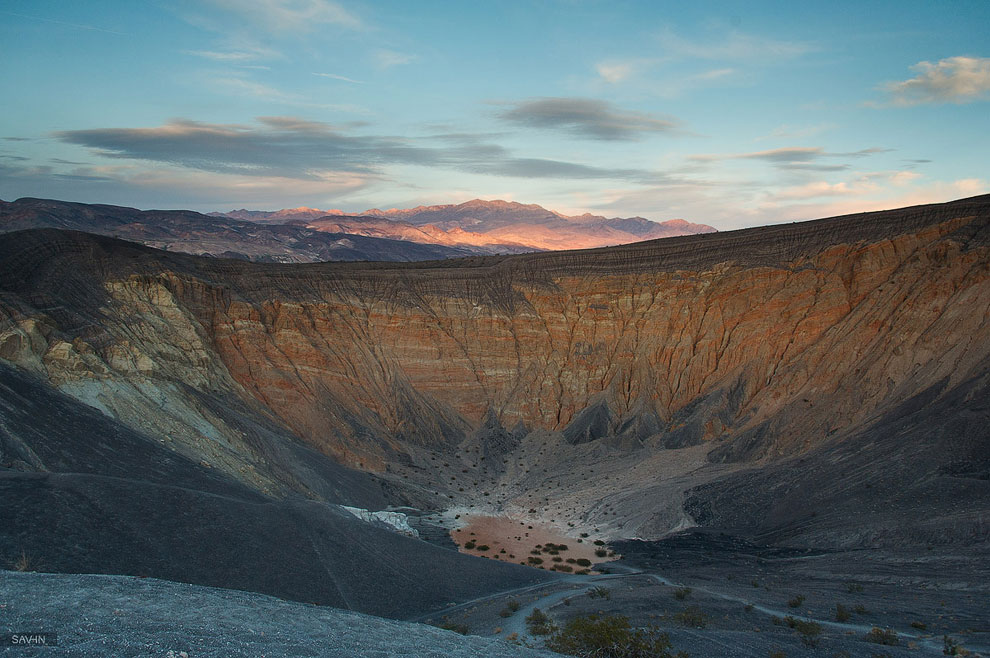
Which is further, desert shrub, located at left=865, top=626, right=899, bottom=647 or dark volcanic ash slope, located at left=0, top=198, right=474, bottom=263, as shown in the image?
dark volcanic ash slope, located at left=0, top=198, right=474, bottom=263

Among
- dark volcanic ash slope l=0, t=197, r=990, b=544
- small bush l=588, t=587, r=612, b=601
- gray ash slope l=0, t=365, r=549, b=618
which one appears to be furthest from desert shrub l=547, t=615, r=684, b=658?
dark volcanic ash slope l=0, t=197, r=990, b=544

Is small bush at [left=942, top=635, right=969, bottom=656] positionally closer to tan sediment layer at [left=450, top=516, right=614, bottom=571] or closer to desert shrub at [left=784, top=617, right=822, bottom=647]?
desert shrub at [left=784, top=617, right=822, bottom=647]

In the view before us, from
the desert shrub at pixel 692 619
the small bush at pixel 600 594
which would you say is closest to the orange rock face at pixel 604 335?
the small bush at pixel 600 594

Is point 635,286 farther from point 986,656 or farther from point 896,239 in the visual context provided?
point 986,656

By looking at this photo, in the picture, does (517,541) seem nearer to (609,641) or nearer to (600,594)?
(600,594)

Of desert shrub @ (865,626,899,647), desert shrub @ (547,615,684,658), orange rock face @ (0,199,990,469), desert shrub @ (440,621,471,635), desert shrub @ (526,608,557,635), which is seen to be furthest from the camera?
orange rock face @ (0,199,990,469)

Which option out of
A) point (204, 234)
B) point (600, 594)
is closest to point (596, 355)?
point (600, 594)

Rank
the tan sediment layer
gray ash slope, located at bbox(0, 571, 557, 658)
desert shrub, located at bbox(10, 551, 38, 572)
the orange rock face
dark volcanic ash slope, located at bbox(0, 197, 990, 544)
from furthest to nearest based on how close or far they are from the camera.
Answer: the orange rock face < dark volcanic ash slope, located at bbox(0, 197, 990, 544) < the tan sediment layer < desert shrub, located at bbox(10, 551, 38, 572) < gray ash slope, located at bbox(0, 571, 557, 658)
